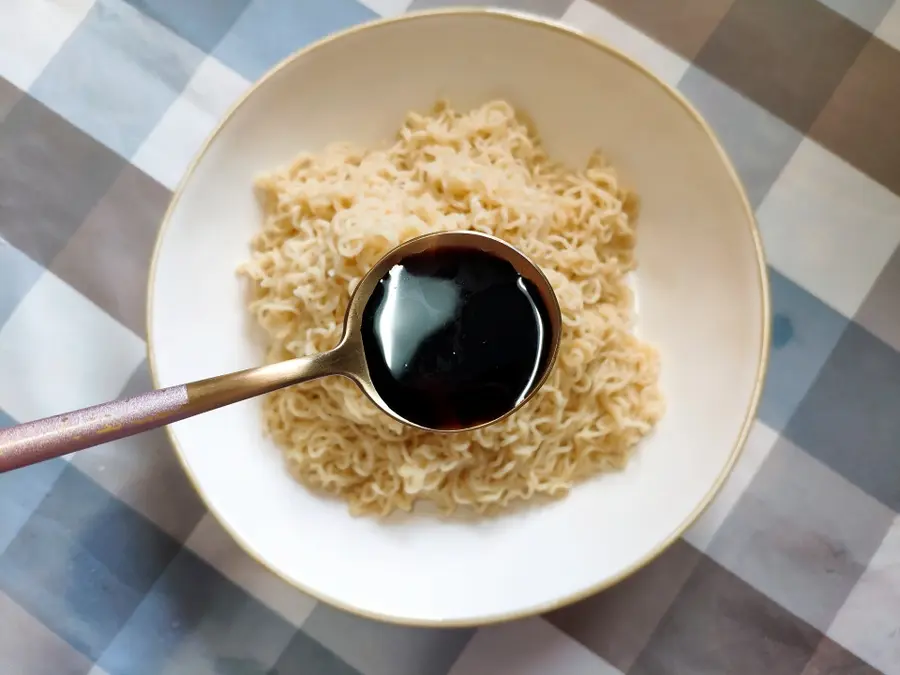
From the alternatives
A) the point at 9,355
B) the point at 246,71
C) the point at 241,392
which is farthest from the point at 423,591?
the point at 246,71

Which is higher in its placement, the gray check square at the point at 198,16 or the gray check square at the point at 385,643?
the gray check square at the point at 198,16

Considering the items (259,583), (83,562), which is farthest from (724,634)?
(83,562)

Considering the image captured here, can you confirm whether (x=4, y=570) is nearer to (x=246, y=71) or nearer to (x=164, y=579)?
(x=164, y=579)

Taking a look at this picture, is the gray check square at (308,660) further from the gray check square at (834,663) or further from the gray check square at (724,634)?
the gray check square at (834,663)

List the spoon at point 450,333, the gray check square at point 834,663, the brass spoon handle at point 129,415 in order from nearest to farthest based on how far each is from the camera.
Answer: the brass spoon handle at point 129,415 < the spoon at point 450,333 < the gray check square at point 834,663

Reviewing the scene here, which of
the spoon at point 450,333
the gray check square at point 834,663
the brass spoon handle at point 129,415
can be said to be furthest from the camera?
the gray check square at point 834,663

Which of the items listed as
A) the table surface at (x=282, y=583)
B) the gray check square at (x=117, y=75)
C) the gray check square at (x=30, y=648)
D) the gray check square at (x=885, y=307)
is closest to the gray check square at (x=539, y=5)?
the table surface at (x=282, y=583)

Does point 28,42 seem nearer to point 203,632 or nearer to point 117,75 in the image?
point 117,75
